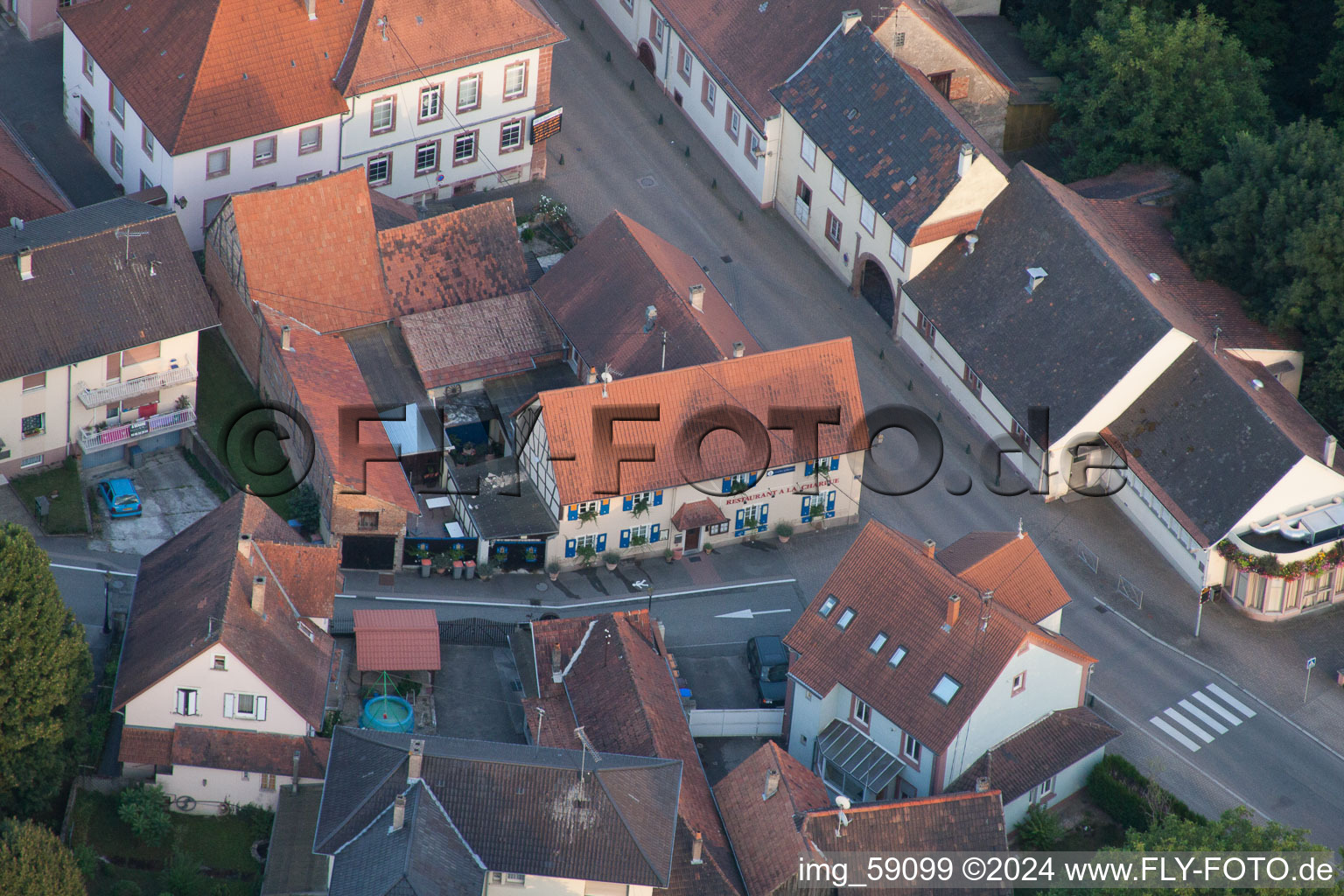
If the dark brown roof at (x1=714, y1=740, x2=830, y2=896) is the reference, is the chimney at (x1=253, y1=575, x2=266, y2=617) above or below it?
above

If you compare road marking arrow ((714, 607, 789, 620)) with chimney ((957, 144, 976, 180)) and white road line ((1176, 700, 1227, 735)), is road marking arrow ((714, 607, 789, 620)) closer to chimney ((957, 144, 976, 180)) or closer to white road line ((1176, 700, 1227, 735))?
white road line ((1176, 700, 1227, 735))

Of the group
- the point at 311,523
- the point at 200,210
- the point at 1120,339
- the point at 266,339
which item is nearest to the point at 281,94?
the point at 200,210

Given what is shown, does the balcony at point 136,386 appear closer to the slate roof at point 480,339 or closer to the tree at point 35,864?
the slate roof at point 480,339

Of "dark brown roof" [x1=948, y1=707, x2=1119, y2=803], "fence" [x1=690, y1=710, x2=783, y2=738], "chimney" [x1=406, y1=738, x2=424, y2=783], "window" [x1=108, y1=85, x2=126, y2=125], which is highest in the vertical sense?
"window" [x1=108, y1=85, x2=126, y2=125]

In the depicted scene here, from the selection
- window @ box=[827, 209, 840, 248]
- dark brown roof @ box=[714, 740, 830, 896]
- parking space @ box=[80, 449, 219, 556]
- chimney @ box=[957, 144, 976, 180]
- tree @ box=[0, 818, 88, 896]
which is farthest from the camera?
window @ box=[827, 209, 840, 248]

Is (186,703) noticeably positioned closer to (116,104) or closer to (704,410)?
(704,410)

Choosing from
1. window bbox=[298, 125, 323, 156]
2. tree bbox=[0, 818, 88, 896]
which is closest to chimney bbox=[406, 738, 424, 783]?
tree bbox=[0, 818, 88, 896]
